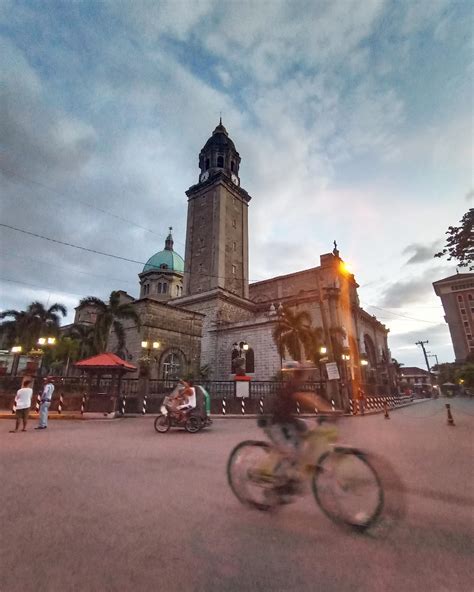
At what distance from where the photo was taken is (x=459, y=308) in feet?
261

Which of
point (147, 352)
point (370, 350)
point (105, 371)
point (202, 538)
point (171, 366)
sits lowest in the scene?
point (202, 538)

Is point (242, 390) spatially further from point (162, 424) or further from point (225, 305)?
point (225, 305)

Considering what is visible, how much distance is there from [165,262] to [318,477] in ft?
168

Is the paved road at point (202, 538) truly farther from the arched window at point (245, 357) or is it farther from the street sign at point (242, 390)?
the arched window at point (245, 357)

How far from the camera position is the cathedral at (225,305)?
2697 centimetres

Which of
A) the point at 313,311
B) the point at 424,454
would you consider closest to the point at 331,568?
the point at 424,454

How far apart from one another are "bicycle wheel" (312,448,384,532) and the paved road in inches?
5.3

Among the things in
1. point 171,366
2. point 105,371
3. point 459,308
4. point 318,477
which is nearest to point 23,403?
point 105,371

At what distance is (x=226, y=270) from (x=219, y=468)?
33.8 meters

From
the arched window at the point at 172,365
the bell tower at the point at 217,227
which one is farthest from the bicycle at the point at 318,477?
the bell tower at the point at 217,227

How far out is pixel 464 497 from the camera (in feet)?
13.2

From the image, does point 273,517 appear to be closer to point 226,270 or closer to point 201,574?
point 201,574

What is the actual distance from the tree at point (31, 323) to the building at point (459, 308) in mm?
87153

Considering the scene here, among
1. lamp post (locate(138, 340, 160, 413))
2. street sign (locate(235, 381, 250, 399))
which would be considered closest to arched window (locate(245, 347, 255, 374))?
lamp post (locate(138, 340, 160, 413))
